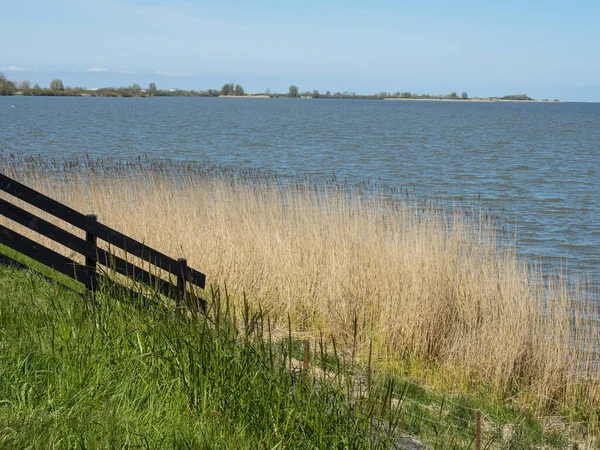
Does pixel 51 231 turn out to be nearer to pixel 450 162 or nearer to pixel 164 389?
pixel 164 389

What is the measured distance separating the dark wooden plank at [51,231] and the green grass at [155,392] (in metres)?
1.86

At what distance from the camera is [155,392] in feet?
14.9

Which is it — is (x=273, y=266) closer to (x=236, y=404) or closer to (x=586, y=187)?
(x=236, y=404)

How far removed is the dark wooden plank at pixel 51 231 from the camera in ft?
24.2

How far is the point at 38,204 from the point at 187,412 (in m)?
4.09

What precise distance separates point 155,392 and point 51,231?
11.5ft

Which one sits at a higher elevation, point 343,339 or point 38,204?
point 38,204

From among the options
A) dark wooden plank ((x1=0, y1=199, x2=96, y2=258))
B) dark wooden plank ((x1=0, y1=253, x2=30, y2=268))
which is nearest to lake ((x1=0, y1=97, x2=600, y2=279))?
dark wooden plank ((x1=0, y1=199, x2=96, y2=258))

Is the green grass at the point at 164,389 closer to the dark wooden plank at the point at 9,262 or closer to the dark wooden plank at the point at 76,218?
the dark wooden plank at the point at 76,218

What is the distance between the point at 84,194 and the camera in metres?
15.1

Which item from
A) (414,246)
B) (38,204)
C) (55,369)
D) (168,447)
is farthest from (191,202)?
(168,447)

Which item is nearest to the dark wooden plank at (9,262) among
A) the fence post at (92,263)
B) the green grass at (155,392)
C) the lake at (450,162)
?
the fence post at (92,263)

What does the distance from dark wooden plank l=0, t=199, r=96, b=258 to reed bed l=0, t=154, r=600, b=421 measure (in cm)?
289

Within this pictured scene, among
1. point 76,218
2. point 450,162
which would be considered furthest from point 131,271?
point 450,162
